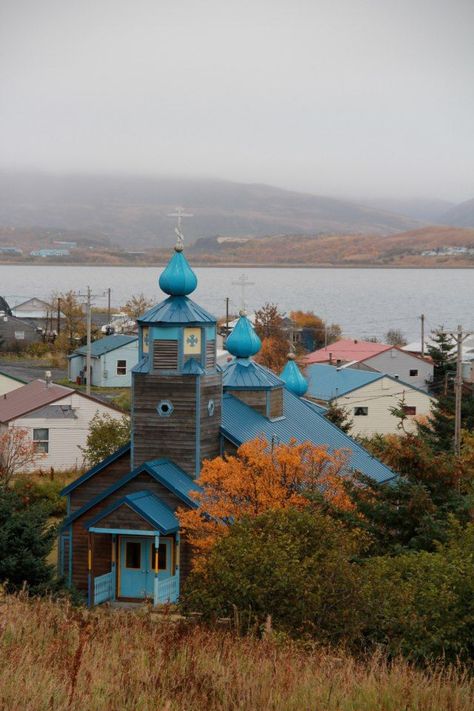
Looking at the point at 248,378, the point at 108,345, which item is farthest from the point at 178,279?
the point at 108,345

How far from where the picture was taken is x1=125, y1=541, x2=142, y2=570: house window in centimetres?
2884

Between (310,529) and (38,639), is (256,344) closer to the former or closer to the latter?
(310,529)

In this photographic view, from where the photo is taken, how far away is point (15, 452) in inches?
1631

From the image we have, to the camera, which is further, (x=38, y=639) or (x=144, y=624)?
(x=144, y=624)

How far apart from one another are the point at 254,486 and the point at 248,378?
8525mm

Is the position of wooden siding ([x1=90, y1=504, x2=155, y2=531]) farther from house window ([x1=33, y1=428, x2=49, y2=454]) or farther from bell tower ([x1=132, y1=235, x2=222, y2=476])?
house window ([x1=33, y1=428, x2=49, y2=454])

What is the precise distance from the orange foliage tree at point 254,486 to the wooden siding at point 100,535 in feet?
4.11

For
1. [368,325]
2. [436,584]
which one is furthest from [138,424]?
[368,325]

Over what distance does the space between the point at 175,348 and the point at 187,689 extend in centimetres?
2077

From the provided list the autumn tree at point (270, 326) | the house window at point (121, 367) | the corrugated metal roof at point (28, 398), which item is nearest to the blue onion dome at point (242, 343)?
the corrugated metal roof at point (28, 398)

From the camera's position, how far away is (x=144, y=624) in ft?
41.4

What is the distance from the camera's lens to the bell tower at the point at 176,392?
29922mm

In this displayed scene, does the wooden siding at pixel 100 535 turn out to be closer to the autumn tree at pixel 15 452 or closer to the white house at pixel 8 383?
the autumn tree at pixel 15 452

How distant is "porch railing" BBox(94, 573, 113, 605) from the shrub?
11608mm
